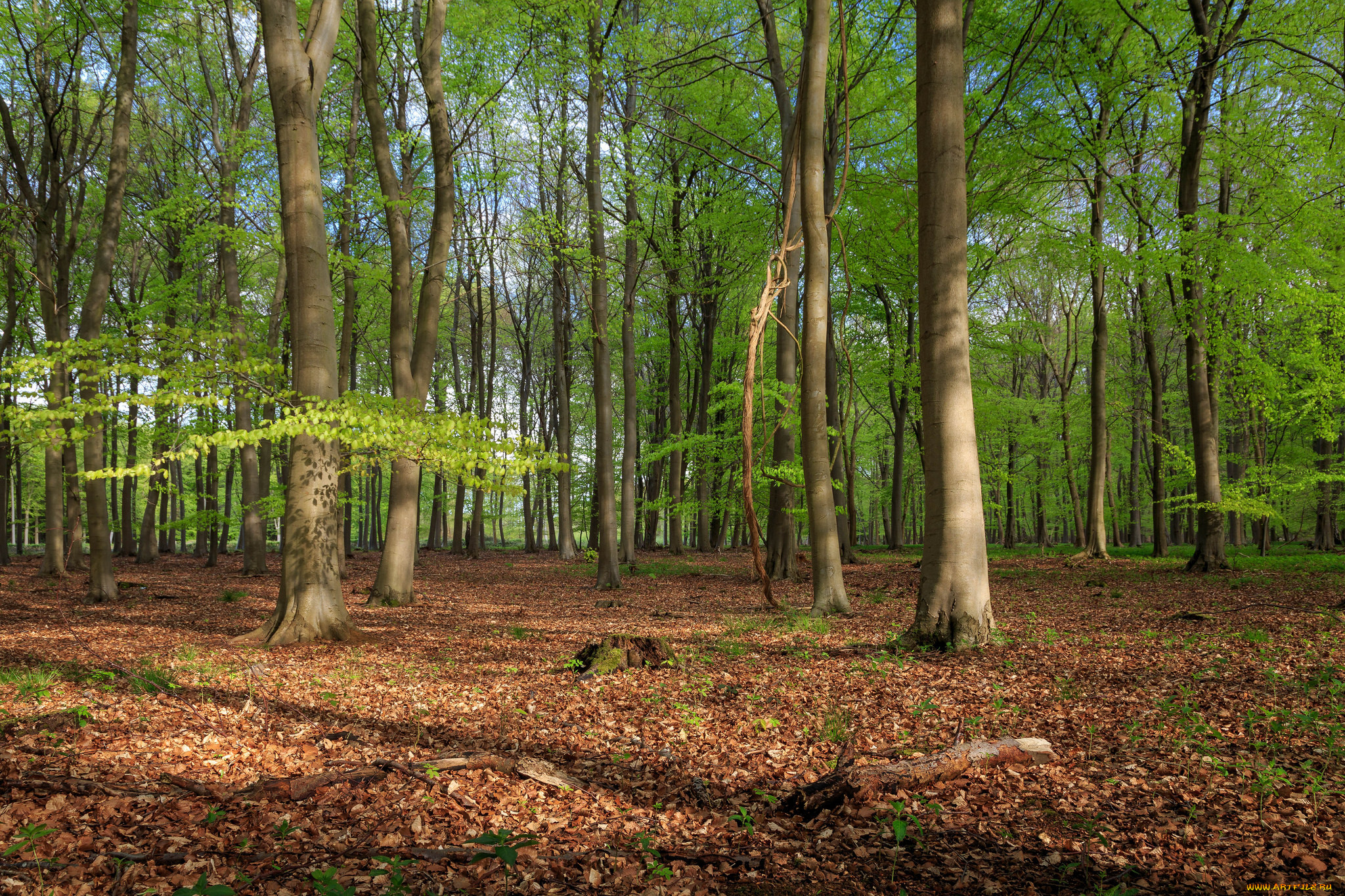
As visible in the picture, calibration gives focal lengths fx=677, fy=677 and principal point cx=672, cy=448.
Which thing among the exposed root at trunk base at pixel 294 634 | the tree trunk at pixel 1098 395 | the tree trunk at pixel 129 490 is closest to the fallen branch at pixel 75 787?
the exposed root at trunk base at pixel 294 634

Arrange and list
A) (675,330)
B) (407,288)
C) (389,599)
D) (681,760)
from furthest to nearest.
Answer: (675,330)
(407,288)
(389,599)
(681,760)

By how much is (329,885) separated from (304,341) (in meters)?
6.46

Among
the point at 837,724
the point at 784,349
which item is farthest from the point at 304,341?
the point at 784,349

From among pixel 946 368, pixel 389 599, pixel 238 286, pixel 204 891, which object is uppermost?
pixel 238 286

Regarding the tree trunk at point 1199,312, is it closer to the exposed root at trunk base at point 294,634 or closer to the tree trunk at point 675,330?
the tree trunk at point 675,330

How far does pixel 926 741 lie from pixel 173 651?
7.39 metres

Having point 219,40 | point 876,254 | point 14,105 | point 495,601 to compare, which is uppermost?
point 219,40

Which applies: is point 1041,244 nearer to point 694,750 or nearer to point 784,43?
point 784,43

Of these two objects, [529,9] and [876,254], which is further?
[876,254]

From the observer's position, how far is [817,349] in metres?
9.21

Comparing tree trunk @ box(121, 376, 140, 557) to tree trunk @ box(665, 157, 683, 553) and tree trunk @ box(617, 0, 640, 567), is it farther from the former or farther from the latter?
tree trunk @ box(665, 157, 683, 553)

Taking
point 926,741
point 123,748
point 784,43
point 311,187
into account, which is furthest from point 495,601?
point 784,43

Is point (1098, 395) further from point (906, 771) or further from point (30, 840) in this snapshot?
point (30, 840)

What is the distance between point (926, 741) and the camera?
428 cm
